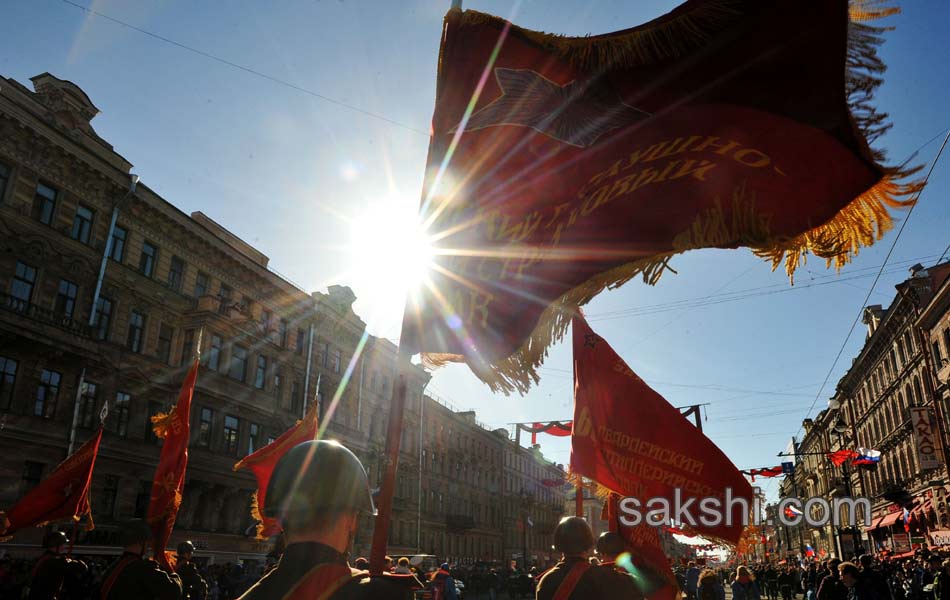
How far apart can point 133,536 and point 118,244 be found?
85.6 feet

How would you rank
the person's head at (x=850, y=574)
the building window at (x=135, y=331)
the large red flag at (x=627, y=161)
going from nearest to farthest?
the large red flag at (x=627, y=161), the person's head at (x=850, y=574), the building window at (x=135, y=331)

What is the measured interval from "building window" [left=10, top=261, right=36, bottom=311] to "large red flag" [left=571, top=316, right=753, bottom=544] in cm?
2334

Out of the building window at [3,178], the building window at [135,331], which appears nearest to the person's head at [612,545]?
the building window at [3,178]

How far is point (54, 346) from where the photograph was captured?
23.5 metres

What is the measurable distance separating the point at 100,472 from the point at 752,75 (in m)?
27.4

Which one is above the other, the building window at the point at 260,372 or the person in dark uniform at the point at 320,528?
the building window at the point at 260,372

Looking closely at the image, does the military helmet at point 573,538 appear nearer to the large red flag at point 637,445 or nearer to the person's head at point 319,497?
the large red flag at point 637,445

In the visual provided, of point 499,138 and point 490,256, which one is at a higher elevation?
point 499,138

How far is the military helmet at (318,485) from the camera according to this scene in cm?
185

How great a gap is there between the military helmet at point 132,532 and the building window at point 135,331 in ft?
82.6

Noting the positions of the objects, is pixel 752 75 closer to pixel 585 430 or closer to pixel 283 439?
pixel 585 430

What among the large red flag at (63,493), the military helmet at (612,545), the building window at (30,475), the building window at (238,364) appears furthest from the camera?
the building window at (238,364)

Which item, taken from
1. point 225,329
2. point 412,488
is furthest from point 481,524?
point 225,329

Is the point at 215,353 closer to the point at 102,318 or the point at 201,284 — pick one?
the point at 201,284
